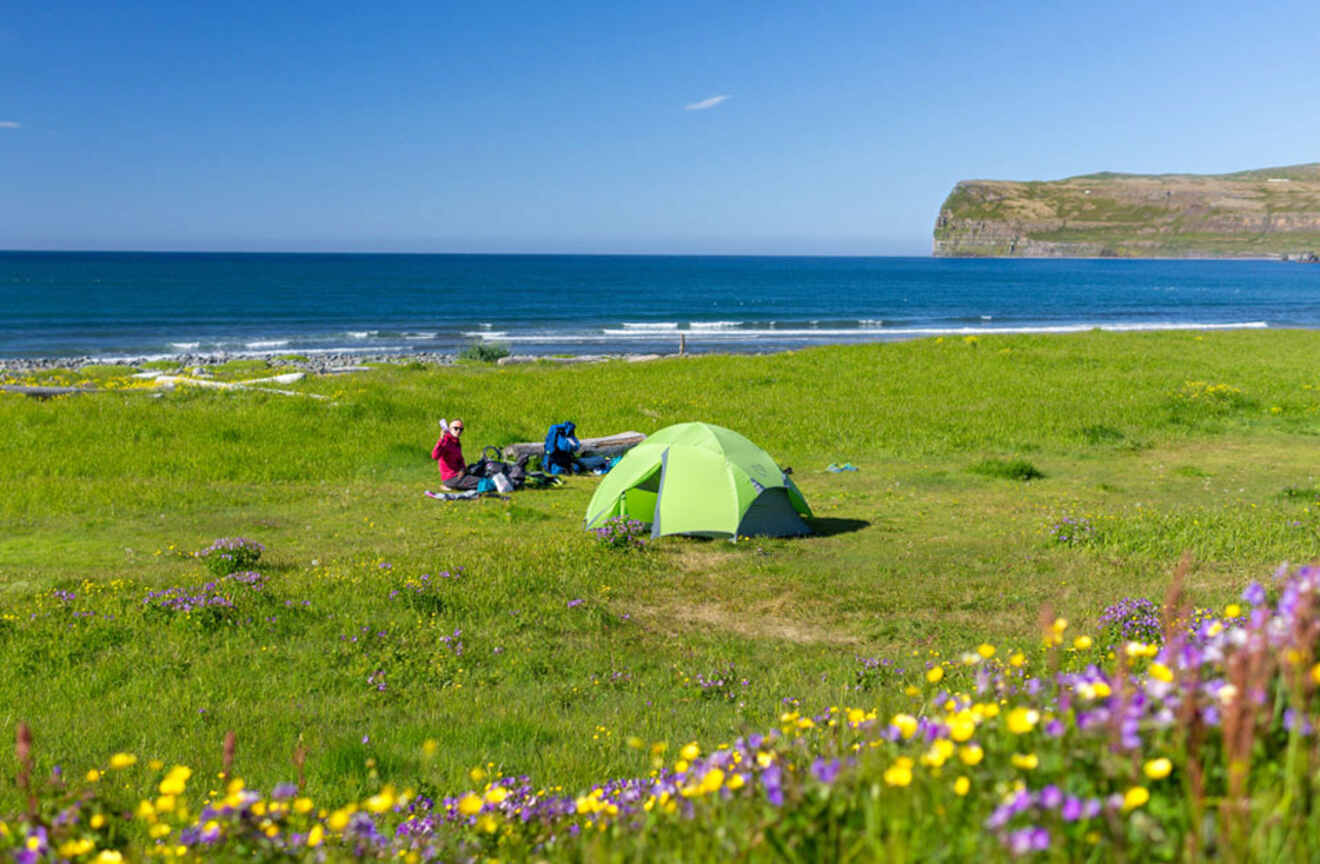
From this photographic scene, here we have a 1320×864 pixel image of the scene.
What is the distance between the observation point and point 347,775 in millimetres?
6891

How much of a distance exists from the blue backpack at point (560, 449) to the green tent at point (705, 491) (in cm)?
489

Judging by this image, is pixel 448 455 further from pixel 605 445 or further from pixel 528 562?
pixel 528 562

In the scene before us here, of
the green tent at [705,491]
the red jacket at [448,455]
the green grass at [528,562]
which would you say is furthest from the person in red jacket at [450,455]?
the green tent at [705,491]

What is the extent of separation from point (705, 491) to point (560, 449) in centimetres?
645

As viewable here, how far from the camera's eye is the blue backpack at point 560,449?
2105 centimetres

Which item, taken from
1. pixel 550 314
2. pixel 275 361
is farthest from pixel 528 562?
pixel 550 314

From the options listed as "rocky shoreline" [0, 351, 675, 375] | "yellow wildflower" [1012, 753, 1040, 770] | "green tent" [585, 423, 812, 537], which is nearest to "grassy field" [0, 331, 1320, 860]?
"green tent" [585, 423, 812, 537]

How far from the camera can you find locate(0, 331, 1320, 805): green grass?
8.20 m

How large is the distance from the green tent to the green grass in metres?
0.60

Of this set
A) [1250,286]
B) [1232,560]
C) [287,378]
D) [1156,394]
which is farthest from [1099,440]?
[1250,286]

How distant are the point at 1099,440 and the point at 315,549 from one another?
1983 centimetres

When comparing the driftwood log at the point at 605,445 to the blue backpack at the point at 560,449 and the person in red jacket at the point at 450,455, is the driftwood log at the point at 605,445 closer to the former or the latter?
the blue backpack at the point at 560,449

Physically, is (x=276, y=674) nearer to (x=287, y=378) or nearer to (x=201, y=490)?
(x=201, y=490)

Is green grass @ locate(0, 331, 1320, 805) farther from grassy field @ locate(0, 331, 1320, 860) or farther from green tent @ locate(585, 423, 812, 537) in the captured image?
green tent @ locate(585, 423, 812, 537)
